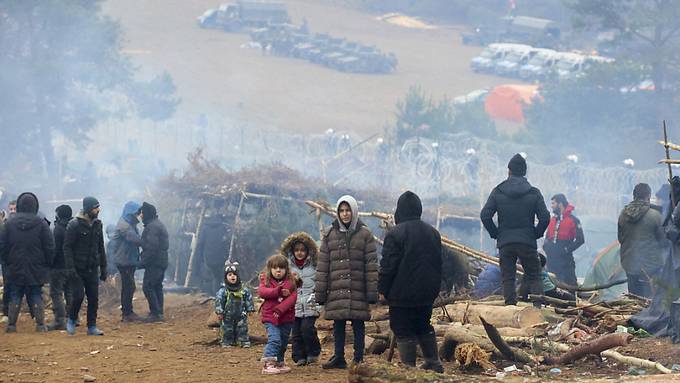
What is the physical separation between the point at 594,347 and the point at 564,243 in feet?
19.9

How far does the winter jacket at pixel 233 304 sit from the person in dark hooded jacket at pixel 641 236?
4.39 m

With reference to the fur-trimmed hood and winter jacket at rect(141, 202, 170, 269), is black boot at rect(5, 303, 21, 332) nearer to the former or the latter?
winter jacket at rect(141, 202, 170, 269)

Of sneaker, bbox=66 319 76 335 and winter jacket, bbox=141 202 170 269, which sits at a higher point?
winter jacket, bbox=141 202 170 269

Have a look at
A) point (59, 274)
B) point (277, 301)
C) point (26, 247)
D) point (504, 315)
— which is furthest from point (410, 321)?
point (59, 274)

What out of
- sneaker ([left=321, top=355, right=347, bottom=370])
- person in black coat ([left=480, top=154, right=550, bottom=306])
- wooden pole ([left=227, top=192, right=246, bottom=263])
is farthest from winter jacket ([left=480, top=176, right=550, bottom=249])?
wooden pole ([left=227, top=192, right=246, bottom=263])

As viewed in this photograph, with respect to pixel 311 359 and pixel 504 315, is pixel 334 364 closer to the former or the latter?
pixel 311 359

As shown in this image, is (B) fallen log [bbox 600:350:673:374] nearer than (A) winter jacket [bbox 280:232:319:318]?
Yes

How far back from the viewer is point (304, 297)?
10.6 m

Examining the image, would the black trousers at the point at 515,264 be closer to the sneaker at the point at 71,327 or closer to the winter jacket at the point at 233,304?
the winter jacket at the point at 233,304

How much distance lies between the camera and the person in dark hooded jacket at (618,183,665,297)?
45.9 ft

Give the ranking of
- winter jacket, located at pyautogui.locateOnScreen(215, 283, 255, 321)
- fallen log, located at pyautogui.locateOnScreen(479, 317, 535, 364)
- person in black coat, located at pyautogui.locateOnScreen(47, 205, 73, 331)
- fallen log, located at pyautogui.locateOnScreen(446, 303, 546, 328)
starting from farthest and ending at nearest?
1. person in black coat, located at pyautogui.locateOnScreen(47, 205, 73, 331)
2. winter jacket, located at pyautogui.locateOnScreen(215, 283, 255, 321)
3. fallen log, located at pyautogui.locateOnScreen(446, 303, 546, 328)
4. fallen log, located at pyautogui.locateOnScreen(479, 317, 535, 364)

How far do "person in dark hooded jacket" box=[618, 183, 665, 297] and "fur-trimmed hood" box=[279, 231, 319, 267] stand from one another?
15.7 feet

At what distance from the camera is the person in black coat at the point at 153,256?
15.2 m

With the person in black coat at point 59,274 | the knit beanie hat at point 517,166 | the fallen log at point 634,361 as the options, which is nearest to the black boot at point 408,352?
the fallen log at point 634,361
